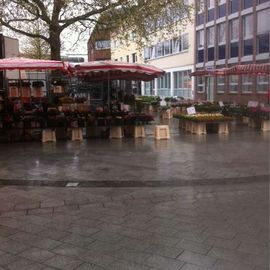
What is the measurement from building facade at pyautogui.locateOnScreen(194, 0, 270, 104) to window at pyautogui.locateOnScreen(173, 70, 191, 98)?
217 cm

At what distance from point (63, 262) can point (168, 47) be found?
40984 millimetres

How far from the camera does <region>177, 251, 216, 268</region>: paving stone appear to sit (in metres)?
4.29

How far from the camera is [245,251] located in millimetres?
4594

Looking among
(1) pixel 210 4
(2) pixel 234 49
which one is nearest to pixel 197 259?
(2) pixel 234 49

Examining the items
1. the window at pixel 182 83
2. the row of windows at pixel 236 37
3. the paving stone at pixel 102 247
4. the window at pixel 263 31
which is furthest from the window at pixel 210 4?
the paving stone at pixel 102 247

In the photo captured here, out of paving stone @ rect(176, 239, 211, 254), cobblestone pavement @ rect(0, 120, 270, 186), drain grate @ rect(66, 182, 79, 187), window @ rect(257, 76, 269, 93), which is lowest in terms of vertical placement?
paving stone @ rect(176, 239, 211, 254)

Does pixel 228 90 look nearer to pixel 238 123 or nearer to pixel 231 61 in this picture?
pixel 231 61

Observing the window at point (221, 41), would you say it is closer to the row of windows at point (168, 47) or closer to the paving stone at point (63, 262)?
the row of windows at point (168, 47)

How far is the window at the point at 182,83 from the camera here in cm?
3986

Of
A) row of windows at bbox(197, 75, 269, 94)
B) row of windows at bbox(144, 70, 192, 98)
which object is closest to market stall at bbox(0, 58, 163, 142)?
row of windows at bbox(197, 75, 269, 94)

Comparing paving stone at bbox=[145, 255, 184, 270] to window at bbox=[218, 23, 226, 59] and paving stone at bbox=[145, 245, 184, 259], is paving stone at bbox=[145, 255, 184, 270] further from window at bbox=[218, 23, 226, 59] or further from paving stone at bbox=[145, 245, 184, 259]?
window at bbox=[218, 23, 226, 59]

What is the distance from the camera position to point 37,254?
4.57 m

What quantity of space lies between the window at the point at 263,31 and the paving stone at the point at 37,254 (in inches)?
990

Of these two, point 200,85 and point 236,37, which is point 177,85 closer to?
point 200,85
